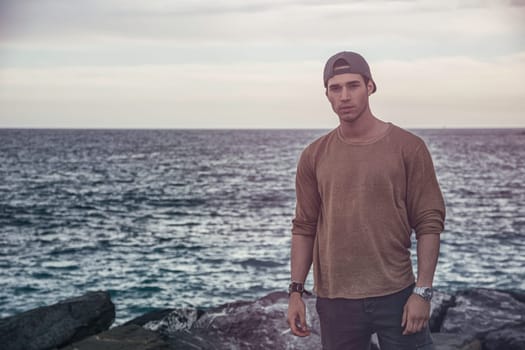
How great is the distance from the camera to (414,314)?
10.6 ft

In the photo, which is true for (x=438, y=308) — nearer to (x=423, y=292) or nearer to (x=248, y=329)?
(x=248, y=329)

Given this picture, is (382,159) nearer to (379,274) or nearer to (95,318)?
(379,274)

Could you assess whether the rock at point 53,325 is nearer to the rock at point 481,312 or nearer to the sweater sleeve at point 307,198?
the rock at point 481,312

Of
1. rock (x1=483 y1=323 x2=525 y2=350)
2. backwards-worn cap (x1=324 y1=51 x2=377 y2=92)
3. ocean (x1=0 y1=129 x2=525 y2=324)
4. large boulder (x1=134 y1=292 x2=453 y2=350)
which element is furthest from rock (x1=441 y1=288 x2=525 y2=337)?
ocean (x1=0 y1=129 x2=525 y2=324)

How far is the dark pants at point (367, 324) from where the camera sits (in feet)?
11.0

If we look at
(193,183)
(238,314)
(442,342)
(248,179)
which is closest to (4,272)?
(238,314)

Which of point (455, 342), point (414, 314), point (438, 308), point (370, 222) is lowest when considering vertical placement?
point (438, 308)

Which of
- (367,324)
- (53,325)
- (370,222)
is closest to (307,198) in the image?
(370,222)

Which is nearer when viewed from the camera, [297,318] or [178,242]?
[297,318]

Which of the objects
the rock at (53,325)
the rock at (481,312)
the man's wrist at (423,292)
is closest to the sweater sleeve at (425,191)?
the man's wrist at (423,292)

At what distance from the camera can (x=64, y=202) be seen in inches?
1670

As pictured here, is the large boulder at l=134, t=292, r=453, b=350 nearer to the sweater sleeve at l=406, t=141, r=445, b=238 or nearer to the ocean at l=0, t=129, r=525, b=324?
the sweater sleeve at l=406, t=141, r=445, b=238

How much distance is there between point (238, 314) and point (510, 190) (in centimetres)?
4689

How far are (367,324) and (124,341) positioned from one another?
12.3 feet
